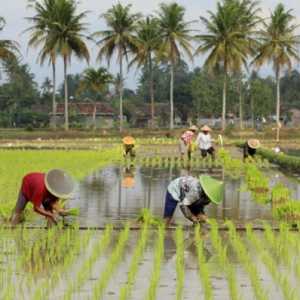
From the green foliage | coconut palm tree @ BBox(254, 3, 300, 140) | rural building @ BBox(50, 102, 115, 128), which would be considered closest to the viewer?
the green foliage

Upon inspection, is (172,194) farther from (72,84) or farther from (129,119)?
(72,84)

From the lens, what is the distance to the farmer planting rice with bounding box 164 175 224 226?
838 cm

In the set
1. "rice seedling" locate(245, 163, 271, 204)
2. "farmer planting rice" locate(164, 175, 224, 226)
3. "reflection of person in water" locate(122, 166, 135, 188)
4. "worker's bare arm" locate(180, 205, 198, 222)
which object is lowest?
"reflection of person in water" locate(122, 166, 135, 188)

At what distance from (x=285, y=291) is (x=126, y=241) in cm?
258

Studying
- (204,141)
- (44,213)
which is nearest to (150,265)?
(44,213)

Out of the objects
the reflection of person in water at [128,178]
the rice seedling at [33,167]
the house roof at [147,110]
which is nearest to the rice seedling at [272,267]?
the rice seedling at [33,167]

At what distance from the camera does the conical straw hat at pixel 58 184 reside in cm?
830

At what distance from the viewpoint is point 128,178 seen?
16.8m

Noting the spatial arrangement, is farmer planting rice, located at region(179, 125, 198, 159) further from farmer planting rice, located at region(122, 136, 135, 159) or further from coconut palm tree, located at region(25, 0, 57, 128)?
coconut palm tree, located at region(25, 0, 57, 128)

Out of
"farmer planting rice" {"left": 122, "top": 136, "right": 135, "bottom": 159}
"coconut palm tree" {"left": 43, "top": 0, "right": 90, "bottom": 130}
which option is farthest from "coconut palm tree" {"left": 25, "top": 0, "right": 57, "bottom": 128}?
"farmer planting rice" {"left": 122, "top": 136, "right": 135, "bottom": 159}

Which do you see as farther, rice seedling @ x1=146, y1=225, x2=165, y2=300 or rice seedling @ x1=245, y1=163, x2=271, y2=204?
rice seedling @ x1=245, y1=163, x2=271, y2=204

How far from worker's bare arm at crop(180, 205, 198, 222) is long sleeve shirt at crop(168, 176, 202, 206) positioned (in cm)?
6

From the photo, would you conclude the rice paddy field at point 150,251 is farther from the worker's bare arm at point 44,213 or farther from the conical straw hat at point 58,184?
the conical straw hat at point 58,184

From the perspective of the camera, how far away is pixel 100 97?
3179 inches
